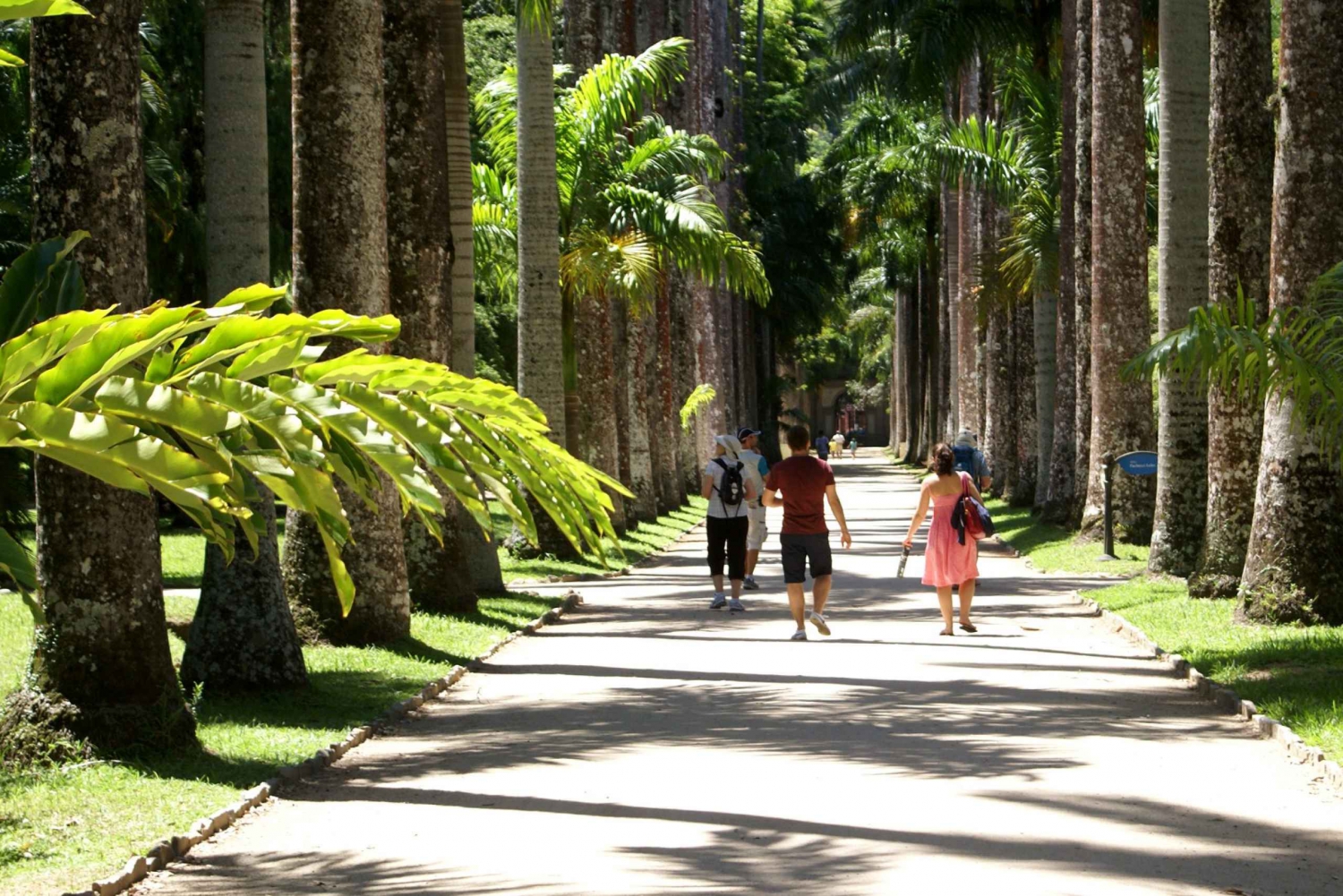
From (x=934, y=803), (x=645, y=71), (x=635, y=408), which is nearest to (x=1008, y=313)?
(x=635, y=408)

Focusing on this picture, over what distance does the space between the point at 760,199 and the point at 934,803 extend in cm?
5614

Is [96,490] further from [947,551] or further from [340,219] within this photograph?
[947,551]

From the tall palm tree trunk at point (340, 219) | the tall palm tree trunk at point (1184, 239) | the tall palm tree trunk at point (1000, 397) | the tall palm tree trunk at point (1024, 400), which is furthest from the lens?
the tall palm tree trunk at point (1000, 397)

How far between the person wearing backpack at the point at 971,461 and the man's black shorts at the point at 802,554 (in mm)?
4693

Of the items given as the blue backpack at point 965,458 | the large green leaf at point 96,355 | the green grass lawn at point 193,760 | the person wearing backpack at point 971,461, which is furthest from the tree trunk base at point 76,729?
the blue backpack at point 965,458

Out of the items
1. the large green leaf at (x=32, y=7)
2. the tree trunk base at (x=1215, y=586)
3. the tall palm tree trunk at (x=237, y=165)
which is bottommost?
the tree trunk base at (x=1215, y=586)

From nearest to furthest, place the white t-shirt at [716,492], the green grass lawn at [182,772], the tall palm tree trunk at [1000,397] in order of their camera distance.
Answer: the green grass lawn at [182,772]
the white t-shirt at [716,492]
the tall palm tree trunk at [1000,397]

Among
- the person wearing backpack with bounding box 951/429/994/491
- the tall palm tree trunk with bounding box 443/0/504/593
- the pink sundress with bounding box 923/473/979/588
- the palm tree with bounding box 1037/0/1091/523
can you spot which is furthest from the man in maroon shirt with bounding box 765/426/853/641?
the palm tree with bounding box 1037/0/1091/523

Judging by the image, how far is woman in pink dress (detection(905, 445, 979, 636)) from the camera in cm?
1684

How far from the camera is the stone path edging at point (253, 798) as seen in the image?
7.33m

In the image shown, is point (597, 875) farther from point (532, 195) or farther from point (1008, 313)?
point (1008, 313)

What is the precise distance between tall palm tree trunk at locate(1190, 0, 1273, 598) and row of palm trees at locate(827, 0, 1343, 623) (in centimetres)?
2

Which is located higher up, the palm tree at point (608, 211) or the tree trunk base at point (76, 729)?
the palm tree at point (608, 211)

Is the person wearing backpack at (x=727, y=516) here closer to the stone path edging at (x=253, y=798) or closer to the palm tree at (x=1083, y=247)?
the stone path edging at (x=253, y=798)
